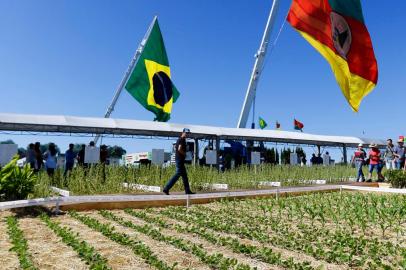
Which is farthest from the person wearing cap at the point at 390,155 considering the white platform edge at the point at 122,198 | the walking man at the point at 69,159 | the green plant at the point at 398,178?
the walking man at the point at 69,159

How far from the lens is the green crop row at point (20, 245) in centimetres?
400

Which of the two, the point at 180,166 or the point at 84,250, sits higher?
the point at 180,166

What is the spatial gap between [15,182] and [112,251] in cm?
453

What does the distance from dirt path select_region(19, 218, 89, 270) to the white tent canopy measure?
432 inches

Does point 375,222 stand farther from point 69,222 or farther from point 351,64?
point 351,64

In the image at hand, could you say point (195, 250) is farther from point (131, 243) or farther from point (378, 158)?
point (378, 158)

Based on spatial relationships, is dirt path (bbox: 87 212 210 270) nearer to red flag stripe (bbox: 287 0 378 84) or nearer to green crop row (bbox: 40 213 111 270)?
green crop row (bbox: 40 213 111 270)

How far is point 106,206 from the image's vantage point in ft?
27.5

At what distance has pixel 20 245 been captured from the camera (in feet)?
15.4

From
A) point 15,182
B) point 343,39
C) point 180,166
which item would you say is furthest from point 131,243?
point 343,39

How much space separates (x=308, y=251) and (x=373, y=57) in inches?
368

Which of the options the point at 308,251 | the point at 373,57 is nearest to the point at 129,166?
the point at 373,57

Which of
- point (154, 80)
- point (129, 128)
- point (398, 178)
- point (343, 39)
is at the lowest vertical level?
point (398, 178)

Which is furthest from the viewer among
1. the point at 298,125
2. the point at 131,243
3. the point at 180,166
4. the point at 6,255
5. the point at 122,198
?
the point at 298,125
